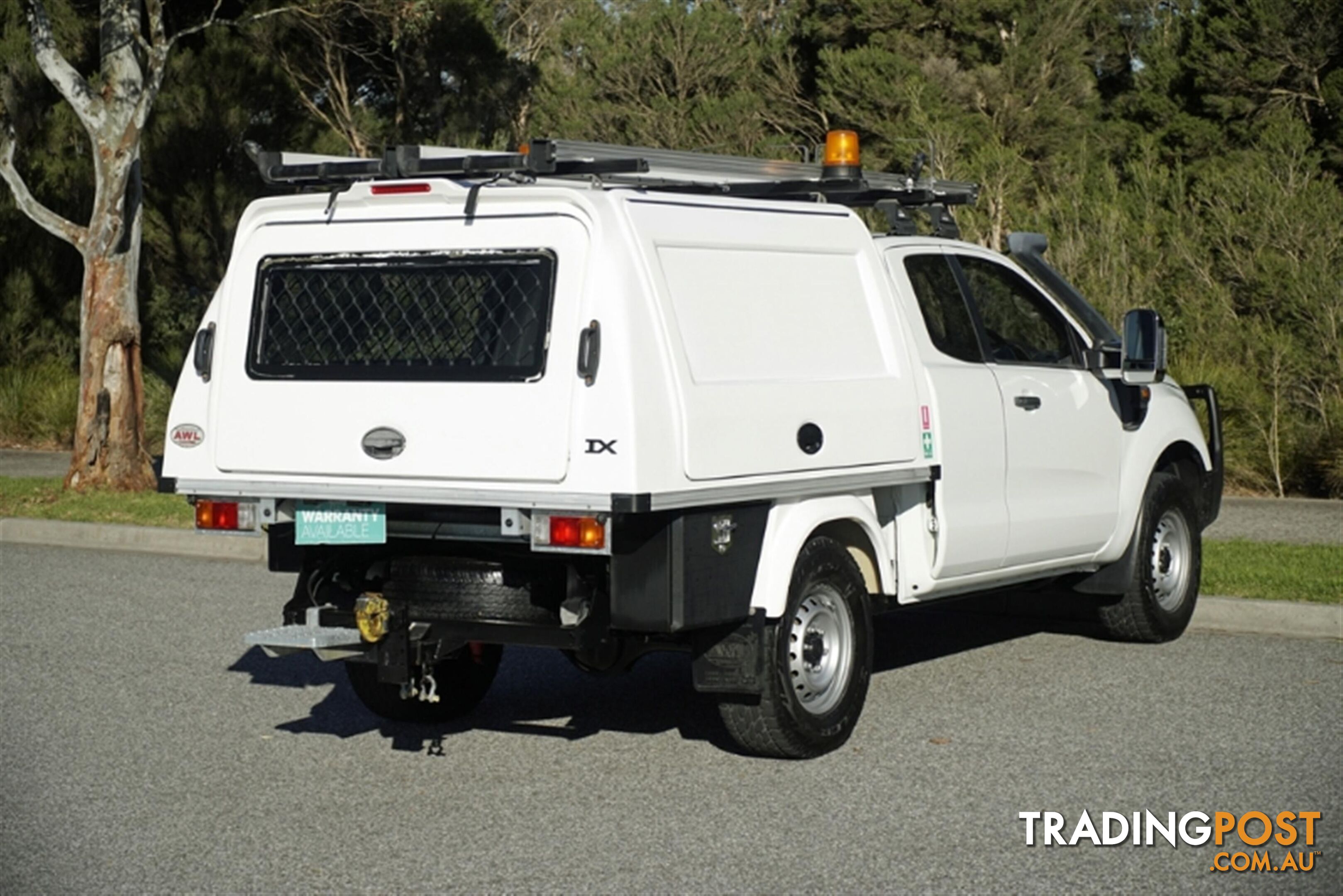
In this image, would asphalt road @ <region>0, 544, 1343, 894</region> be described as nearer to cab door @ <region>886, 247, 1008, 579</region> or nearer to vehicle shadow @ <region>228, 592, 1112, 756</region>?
vehicle shadow @ <region>228, 592, 1112, 756</region>

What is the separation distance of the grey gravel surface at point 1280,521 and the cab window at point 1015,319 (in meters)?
4.54

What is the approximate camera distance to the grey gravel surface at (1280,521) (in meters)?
13.5

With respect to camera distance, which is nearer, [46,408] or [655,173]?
[655,173]

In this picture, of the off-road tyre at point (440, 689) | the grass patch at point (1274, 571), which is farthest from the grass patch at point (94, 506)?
the grass patch at point (1274, 571)

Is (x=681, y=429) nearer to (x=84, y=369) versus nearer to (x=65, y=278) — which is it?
(x=84, y=369)

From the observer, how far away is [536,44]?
42438 mm

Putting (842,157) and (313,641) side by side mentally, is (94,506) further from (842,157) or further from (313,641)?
(842,157)

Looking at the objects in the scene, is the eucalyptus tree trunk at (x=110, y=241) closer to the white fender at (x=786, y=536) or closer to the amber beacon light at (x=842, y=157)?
the amber beacon light at (x=842, y=157)

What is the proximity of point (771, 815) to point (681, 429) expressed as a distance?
139 cm

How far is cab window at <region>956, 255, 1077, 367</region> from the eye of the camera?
29.2 ft

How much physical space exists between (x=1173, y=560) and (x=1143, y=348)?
1.53 metres

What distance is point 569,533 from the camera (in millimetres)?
6645
